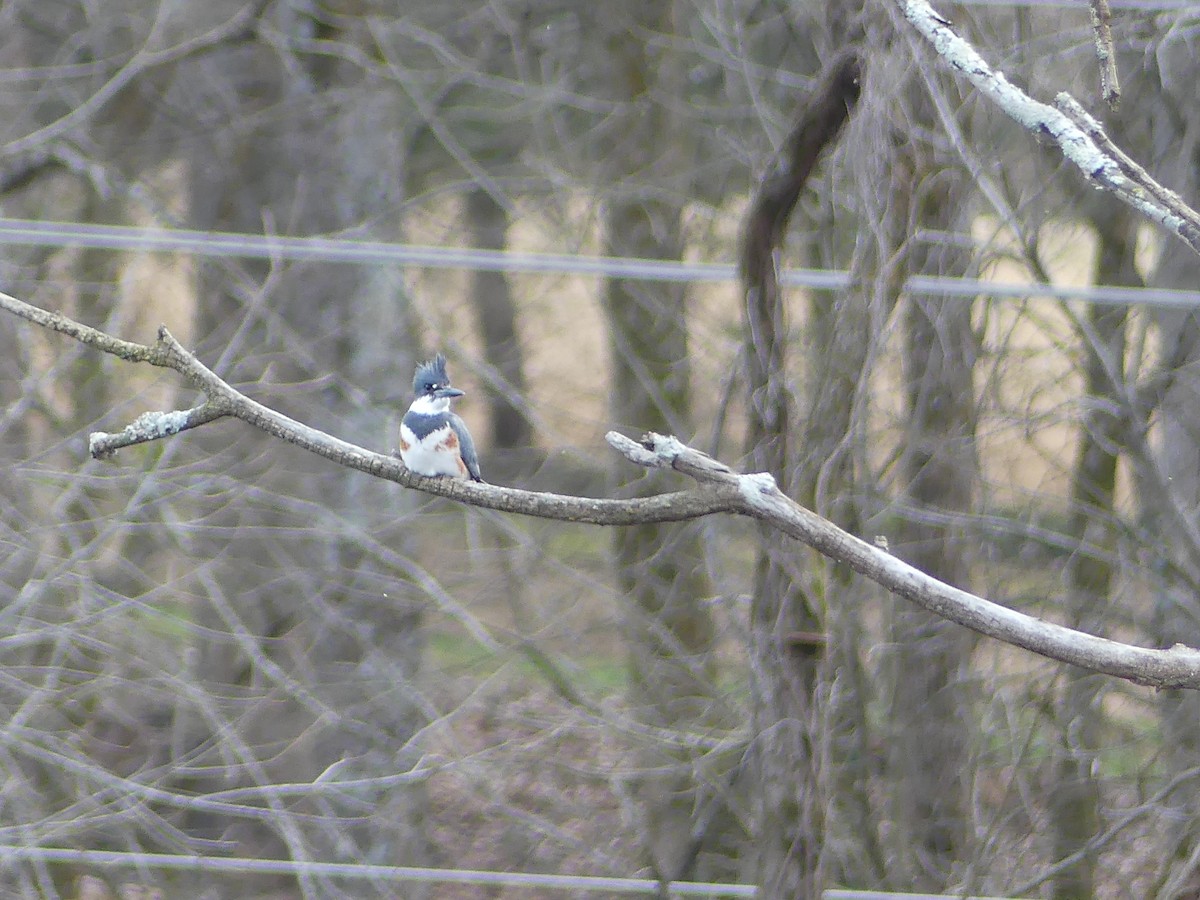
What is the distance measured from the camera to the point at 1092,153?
169cm

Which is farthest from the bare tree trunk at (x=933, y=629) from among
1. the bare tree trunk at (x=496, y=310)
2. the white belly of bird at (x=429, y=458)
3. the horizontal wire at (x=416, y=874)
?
the bare tree trunk at (x=496, y=310)

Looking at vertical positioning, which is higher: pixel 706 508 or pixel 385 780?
pixel 706 508

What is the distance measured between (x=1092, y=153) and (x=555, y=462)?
4421mm

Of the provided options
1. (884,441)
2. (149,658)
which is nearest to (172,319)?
(149,658)

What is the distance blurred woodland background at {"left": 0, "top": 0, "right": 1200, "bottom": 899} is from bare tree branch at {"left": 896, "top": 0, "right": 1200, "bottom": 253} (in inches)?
59.7

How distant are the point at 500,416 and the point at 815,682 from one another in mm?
5494

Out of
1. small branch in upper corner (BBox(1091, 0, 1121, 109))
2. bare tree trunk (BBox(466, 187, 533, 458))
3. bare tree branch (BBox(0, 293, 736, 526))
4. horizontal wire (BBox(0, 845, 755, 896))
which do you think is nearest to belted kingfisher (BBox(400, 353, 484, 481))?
bare tree branch (BBox(0, 293, 736, 526))

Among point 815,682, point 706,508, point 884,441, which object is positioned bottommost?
point 815,682

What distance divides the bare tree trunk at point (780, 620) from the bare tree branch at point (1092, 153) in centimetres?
73

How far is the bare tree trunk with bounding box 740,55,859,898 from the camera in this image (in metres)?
2.55

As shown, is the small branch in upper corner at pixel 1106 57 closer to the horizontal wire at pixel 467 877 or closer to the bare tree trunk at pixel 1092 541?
the horizontal wire at pixel 467 877

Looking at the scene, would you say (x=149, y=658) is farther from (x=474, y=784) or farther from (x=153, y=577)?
(x=474, y=784)

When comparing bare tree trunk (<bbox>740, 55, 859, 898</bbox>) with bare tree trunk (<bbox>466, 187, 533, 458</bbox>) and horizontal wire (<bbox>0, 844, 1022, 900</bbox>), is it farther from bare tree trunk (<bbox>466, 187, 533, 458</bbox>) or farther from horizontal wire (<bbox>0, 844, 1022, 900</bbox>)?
bare tree trunk (<bbox>466, 187, 533, 458</bbox>)

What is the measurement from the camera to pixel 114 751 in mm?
6629
